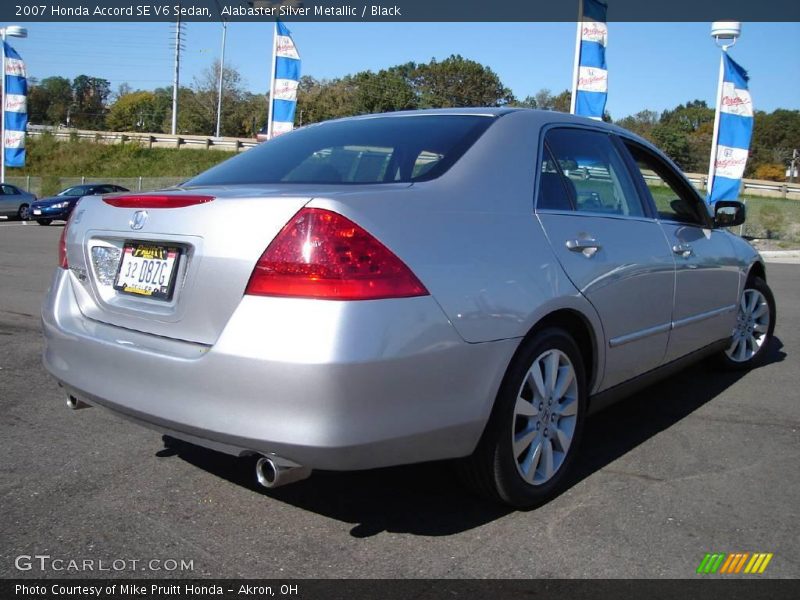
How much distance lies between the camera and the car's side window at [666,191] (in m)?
4.25

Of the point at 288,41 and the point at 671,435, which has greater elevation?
the point at 288,41

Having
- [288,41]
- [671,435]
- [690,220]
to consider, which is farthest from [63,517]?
[288,41]

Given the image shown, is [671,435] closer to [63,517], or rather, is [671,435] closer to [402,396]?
[402,396]

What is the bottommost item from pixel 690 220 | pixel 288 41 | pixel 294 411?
pixel 294 411

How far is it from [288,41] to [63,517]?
19.8 m

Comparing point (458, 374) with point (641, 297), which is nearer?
point (458, 374)

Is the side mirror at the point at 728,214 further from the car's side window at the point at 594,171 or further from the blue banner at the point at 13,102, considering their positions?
the blue banner at the point at 13,102

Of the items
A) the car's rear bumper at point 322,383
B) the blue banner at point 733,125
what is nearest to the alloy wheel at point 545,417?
the car's rear bumper at point 322,383

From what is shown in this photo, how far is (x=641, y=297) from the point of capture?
3.69 m

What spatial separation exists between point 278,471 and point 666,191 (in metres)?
3.12

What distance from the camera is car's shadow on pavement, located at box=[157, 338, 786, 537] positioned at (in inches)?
119

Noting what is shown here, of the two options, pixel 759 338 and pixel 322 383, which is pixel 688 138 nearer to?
pixel 759 338

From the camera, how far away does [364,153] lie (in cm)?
340

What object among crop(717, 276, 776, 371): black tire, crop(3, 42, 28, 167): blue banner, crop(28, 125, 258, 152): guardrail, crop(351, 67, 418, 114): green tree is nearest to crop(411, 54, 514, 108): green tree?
crop(351, 67, 418, 114): green tree
